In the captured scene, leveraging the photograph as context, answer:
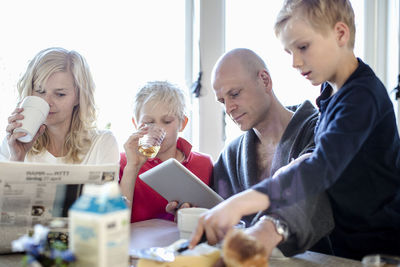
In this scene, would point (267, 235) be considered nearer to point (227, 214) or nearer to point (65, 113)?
point (227, 214)

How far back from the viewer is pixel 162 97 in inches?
64.2

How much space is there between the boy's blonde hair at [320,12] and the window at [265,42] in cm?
131

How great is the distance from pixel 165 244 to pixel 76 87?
81cm

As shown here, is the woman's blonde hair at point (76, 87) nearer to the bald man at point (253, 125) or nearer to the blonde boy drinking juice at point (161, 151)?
the blonde boy drinking juice at point (161, 151)

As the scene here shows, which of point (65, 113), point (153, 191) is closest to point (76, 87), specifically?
point (65, 113)

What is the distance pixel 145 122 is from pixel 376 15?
169 cm

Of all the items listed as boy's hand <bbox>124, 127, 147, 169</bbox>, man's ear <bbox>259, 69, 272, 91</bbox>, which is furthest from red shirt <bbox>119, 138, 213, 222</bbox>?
man's ear <bbox>259, 69, 272, 91</bbox>

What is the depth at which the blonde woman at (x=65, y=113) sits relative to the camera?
4.93 feet

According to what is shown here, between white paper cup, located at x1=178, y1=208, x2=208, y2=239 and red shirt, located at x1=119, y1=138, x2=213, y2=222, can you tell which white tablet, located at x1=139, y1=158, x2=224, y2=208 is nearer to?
white paper cup, located at x1=178, y1=208, x2=208, y2=239

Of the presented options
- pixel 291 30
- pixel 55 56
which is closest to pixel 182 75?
pixel 55 56

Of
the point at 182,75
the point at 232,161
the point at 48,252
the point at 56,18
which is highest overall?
the point at 56,18

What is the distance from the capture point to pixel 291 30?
1.03 metres

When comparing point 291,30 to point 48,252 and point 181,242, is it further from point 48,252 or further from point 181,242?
point 48,252

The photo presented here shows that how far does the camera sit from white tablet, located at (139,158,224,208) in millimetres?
1231
